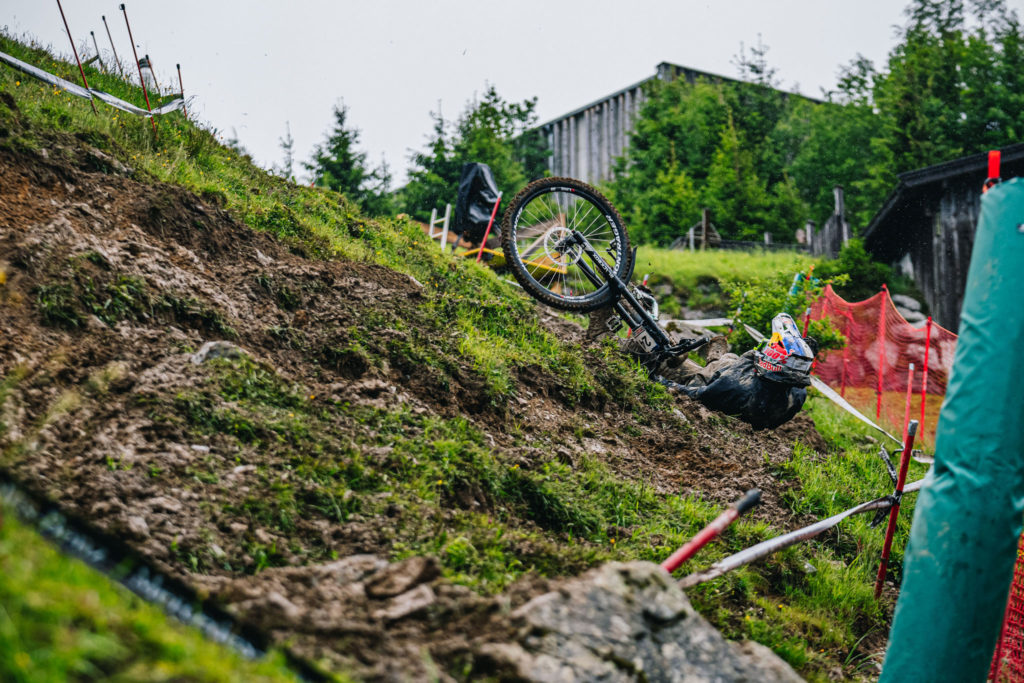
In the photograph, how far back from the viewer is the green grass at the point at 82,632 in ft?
5.82

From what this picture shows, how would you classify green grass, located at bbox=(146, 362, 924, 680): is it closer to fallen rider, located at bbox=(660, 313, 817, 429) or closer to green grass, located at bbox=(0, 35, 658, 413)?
green grass, located at bbox=(0, 35, 658, 413)

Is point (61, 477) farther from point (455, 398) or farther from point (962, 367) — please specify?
point (962, 367)

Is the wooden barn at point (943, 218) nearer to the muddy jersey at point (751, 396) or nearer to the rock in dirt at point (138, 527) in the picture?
the muddy jersey at point (751, 396)

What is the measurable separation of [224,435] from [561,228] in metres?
4.02

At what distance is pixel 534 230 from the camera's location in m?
7.45

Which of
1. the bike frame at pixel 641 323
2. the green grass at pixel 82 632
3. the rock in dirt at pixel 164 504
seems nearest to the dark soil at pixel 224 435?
the rock in dirt at pixel 164 504

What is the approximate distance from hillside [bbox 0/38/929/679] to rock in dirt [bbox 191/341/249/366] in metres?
0.01

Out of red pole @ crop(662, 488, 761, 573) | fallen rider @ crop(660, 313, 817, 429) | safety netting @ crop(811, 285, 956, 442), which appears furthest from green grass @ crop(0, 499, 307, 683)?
safety netting @ crop(811, 285, 956, 442)

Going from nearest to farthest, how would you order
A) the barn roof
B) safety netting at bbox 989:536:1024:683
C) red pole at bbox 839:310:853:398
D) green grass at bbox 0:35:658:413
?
safety netting at bbox 989:536:1024:683 → green grass at bbox 0:35:658:413 → red pole at bbox 839:310:853:398 → the barn roof

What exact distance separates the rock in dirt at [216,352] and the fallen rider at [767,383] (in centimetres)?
498

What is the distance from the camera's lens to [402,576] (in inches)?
122

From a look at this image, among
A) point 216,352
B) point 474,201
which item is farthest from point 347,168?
point 216,352

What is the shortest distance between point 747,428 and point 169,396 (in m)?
5.73

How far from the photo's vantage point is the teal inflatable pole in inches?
140
